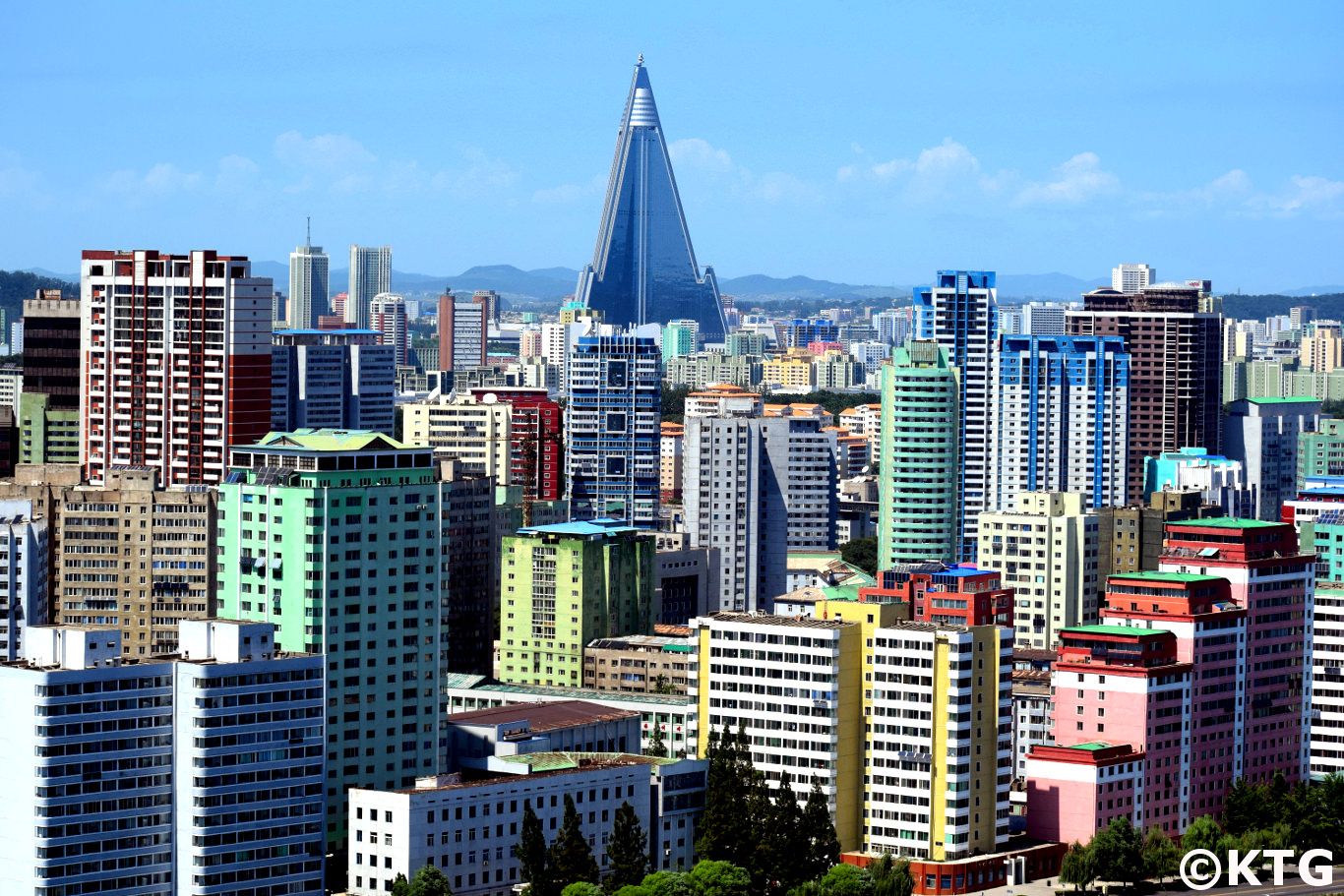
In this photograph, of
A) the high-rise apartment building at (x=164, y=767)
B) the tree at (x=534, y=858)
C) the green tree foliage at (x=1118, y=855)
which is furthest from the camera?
the green tree foliage at (x=1118, y=855)

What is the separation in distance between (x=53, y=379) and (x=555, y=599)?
2594cm

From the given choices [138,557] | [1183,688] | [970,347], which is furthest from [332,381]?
[1183,688]

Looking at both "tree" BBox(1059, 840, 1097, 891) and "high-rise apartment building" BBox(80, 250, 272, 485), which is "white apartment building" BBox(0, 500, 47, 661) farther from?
"tree" BBox(1059, 840, 1097, 891)

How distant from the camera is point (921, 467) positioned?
348ft

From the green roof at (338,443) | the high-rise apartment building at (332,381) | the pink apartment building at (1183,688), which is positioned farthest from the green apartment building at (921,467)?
the green roof at (338,443)

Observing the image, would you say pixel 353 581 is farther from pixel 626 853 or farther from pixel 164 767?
pixel 626 853

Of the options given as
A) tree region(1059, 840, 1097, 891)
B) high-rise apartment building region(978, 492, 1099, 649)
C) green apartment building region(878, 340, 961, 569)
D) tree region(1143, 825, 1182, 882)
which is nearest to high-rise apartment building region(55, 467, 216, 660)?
tree region(1059, 840, 1097, 891)

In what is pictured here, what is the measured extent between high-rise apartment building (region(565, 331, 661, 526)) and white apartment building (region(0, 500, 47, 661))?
143ft

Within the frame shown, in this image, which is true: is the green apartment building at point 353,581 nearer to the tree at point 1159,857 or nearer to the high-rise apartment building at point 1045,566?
the tree at point 1159,857

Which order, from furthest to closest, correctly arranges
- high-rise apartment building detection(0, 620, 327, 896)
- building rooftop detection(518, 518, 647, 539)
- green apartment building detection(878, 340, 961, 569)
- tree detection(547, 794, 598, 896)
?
green apartment building detection(878, 340, 961, 569) → building rooftop detection(518, 518, 647, 539) → tree detection(547, 794, 598, 896) → high-rise apartment building detection(0, 620, 327, 896)

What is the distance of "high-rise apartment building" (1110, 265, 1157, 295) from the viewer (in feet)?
617

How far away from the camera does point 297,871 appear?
56500 millimetres

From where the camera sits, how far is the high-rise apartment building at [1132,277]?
617 ft

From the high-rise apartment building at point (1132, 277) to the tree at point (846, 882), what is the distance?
13105cm
